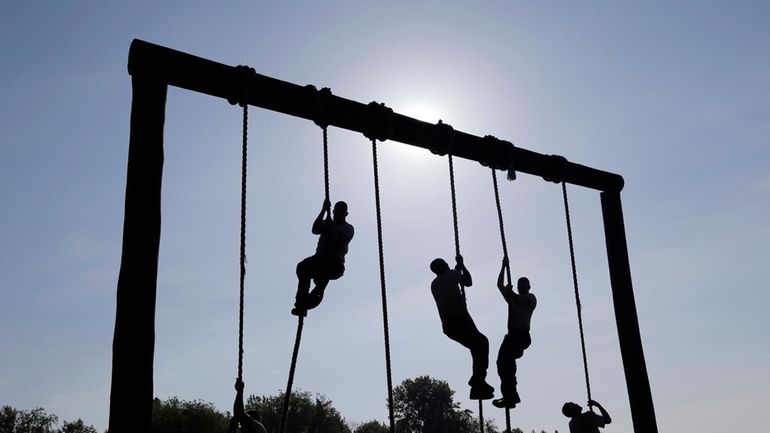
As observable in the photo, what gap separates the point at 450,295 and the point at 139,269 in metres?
3.48

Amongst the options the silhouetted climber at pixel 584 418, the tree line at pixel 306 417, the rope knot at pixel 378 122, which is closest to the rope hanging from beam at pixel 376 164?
the rope knot at pixel 378 122

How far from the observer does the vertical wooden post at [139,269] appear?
442cm

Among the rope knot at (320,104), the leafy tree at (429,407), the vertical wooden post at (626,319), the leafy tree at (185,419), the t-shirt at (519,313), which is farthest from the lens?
the leafy tree at (429,407)

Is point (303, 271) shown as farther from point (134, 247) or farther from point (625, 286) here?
point (625, 286)

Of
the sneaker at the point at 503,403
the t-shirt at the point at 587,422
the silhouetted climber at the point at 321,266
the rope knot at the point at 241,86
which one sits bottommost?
the t-shirt at the point at 587,422

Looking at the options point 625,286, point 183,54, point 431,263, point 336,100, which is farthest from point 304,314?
point 625,286

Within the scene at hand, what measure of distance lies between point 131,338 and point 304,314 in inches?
91.9

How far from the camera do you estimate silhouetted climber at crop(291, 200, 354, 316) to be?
6711 mm

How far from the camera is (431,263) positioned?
7.40 meters

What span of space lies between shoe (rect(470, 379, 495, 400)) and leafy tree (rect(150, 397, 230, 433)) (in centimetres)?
5024

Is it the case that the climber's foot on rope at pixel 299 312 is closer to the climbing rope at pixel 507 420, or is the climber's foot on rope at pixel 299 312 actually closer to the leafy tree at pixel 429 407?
the climbing rope at pixel 507 420

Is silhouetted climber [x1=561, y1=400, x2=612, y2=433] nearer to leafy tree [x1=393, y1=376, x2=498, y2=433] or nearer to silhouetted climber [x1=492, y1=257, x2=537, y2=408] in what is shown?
silhouetted climber [x1=492, y1=257, x2=537, y2=408]

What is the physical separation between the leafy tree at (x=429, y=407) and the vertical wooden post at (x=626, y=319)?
224 ft

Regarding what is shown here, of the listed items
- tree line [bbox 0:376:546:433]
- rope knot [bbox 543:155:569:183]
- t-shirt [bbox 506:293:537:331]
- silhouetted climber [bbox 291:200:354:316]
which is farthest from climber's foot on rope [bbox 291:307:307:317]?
tree line [bbox 0:376:546:433]
